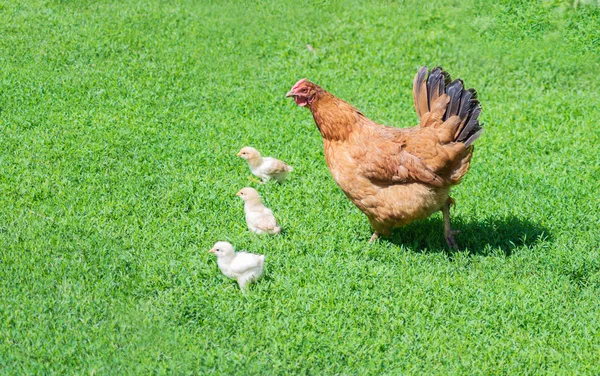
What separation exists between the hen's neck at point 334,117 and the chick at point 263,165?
1.04 metres

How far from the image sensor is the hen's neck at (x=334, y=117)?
6727mm

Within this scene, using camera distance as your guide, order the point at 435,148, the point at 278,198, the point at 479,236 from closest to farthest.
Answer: the point at 435,148 → the point at 479,236 → the point at 278,198

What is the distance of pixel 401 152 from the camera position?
659cm

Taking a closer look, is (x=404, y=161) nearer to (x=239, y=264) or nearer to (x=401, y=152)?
(x=401, y=152)

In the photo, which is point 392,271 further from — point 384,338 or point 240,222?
point 240,222

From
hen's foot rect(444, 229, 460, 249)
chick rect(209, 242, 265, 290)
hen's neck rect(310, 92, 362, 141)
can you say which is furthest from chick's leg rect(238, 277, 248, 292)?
hen's foot rect(444, 229, 460, 249)

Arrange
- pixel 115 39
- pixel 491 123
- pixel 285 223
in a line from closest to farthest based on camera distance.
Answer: pixel 285 223 → pixel 491 123 → pixel 115 39

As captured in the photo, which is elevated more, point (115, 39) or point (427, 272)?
point (427, 272)

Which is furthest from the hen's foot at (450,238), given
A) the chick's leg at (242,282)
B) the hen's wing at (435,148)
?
the chick's leg at (242,282)

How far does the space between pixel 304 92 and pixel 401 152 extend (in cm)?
103

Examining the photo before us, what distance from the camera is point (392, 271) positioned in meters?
6.46

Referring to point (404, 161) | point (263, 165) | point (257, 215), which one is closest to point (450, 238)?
point (404, 161)

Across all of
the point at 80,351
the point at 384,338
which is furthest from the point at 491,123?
the point at 80,351

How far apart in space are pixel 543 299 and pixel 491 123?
3755 millimetres
